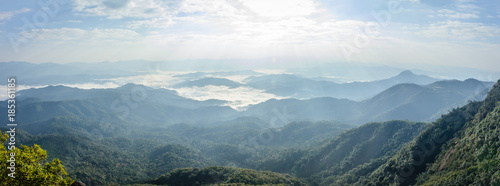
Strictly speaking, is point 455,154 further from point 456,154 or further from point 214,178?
point 214,178

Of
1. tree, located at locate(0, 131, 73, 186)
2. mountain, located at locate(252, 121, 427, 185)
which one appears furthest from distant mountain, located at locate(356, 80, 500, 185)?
tree, located at locate(0, 131, 73, 186)

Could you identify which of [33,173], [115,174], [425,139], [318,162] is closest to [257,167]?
[318,162]

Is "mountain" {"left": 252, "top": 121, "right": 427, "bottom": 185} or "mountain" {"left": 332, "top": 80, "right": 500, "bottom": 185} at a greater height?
"mountain" {"left": 332, "top": 80, "right": 500, "bottom": 185}

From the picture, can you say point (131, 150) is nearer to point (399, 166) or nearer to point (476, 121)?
point (399, 166)

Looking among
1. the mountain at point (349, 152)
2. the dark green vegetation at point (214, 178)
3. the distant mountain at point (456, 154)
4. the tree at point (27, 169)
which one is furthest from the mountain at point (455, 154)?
the tree at point (27, 169)

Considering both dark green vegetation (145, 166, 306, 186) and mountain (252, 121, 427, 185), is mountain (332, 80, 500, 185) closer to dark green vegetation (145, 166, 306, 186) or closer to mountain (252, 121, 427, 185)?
mountain (252, 121, 427, 185)

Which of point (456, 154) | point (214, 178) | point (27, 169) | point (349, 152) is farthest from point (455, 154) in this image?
point (27, 169)

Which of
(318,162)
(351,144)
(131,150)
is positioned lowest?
(131,150)

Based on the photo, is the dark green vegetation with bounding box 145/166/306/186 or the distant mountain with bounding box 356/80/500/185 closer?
the distant mountain with bounding box 356/80/500/185
